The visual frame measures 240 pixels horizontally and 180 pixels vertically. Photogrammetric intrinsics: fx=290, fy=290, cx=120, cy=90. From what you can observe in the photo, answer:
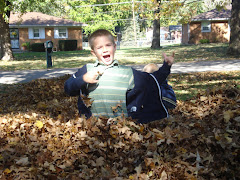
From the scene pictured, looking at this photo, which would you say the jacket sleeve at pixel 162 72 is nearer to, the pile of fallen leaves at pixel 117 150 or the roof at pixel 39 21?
the pile of fallen leaves at pixel 117 150

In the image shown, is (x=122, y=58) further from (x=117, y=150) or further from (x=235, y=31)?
(x=117, y=150)

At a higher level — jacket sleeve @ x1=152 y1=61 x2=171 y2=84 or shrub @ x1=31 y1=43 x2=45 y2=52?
shrub @ x1=31 y1=43 x2=45 y2=52

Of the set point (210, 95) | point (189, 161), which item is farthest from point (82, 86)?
point (210, 95)

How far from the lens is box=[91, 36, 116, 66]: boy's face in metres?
3.26

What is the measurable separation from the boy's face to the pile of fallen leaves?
2.36ft

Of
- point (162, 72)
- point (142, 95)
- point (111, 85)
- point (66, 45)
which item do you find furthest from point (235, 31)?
point (66, 45)

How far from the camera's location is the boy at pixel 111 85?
3.16 meters

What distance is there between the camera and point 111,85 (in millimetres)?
3156

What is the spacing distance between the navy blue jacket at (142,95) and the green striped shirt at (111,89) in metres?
0.08

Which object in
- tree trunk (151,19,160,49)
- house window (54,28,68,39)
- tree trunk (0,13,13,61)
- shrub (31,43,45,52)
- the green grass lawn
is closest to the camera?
the green grass lawn

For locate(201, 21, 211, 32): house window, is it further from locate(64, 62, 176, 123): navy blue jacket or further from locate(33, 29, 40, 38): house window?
locate(64, 62, 176, 123): navy blue jacket

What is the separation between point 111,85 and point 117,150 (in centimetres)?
81

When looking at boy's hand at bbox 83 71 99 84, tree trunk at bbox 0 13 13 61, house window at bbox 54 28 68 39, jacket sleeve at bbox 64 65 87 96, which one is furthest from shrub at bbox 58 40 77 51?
boy's hand at bbox 83 71 99 84

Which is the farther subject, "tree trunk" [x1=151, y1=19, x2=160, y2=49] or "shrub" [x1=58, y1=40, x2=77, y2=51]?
"shrub" [x1=58, y1=40, x2=77, y2=51]
